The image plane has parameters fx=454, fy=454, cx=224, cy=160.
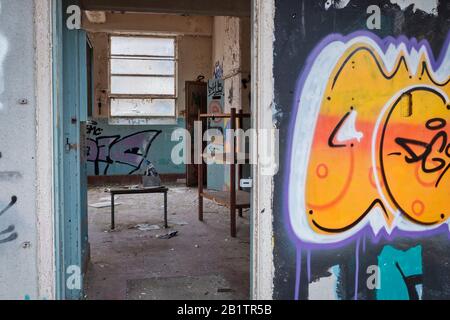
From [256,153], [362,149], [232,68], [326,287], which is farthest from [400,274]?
[232,68]

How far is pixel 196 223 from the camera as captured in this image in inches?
229

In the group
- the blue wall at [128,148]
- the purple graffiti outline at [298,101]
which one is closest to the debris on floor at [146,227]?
the purple graffiti outline at [298,101]

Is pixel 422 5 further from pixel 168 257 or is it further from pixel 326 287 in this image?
pixel 168 257

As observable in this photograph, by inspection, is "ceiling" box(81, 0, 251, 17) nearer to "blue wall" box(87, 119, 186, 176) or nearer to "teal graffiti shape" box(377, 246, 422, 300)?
"teal graffiti shape" box(377, 246, 422, 300)

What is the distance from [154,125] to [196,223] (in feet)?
15.3

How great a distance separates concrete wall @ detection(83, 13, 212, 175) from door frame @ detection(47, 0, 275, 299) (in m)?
7.53

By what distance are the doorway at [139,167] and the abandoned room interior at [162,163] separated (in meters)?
0.02

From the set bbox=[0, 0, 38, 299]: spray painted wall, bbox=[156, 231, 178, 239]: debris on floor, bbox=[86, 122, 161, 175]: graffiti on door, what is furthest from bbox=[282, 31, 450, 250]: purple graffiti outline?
bbox=[86, 122, 161, 175]: graffiti on door

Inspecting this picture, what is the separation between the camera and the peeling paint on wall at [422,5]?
267cm

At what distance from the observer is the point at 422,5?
2693mm

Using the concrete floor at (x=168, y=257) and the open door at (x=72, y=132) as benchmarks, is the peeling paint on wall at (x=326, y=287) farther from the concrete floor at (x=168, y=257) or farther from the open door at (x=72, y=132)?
the open door at (x=72, y=132)
